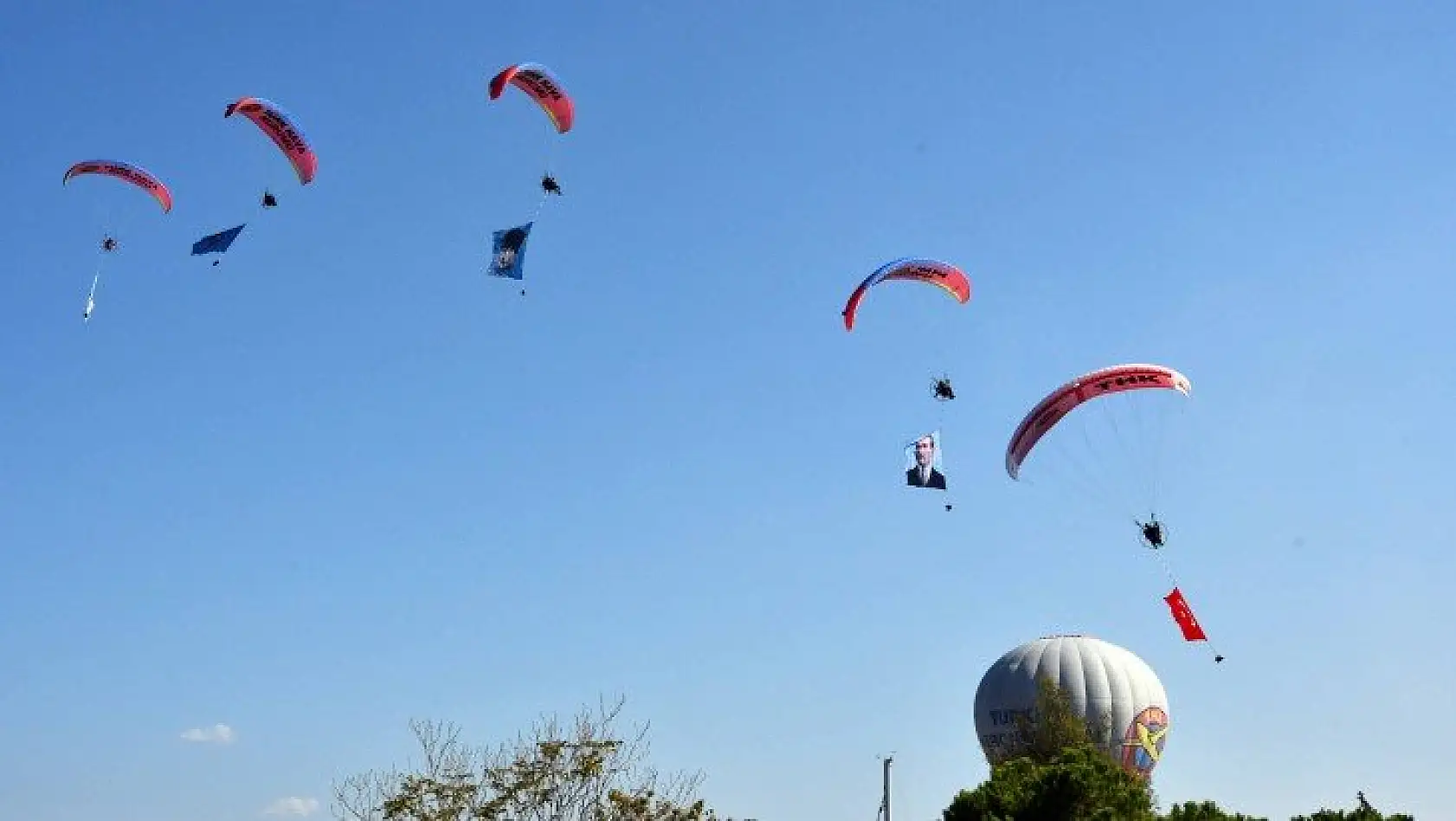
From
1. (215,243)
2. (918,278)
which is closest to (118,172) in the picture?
(215,243)

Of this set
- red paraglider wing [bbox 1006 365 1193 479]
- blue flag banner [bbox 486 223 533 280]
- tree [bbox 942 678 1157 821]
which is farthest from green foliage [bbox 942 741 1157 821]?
blue flag banner [bbox 486 223 533 280]

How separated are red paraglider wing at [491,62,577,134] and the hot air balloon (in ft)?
112

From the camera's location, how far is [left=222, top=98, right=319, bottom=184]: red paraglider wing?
43.8 metres

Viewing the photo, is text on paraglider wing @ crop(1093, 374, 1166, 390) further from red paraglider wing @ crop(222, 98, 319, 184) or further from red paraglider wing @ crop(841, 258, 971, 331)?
red paraglider wing @ crop(222, 98, 319, 184)

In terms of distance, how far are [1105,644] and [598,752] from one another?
→ 122 ft

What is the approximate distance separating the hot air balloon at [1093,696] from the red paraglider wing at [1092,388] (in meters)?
25.7

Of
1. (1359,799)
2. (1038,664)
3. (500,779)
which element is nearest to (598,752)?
(500,779)

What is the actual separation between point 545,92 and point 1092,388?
61.7ft

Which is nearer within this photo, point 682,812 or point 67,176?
point 682,812

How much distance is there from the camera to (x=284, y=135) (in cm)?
4475

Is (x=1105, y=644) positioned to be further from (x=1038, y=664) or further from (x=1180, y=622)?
(x=1180, y=622)

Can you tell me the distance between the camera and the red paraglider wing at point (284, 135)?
4375 cm

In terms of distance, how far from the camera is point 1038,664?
209ft

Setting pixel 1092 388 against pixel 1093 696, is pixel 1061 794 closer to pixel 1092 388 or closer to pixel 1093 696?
pixel 1092 388
